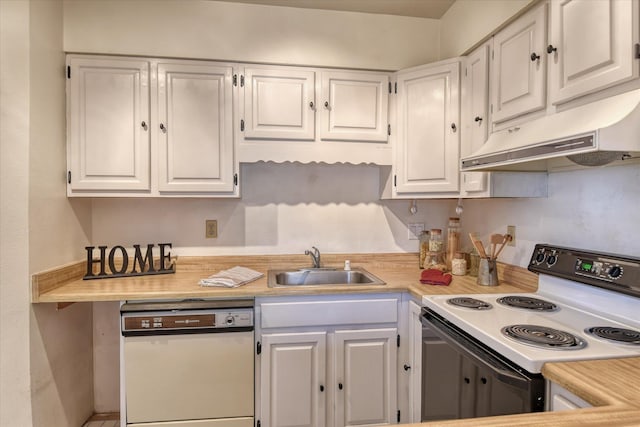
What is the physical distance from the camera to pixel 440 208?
102 inches

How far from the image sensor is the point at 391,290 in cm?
192

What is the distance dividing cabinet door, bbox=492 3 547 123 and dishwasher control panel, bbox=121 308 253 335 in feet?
5.17

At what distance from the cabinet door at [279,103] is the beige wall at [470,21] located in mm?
857

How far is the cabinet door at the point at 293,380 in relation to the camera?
1834 mm

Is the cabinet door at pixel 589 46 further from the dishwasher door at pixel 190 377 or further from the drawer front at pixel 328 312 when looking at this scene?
the dishwasher door at pixel 190 377

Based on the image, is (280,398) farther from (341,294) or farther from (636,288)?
(636,288)

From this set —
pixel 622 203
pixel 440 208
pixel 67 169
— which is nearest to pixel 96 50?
pixel 67 169

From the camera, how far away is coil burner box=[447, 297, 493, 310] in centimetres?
151

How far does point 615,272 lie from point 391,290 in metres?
0.94

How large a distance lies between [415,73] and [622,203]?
124cm

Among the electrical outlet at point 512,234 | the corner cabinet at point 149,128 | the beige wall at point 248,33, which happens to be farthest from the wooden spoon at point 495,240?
the corner cabinet at point 149,128

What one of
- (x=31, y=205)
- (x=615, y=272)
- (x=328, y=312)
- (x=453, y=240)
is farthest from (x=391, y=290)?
(x=31, y=205)

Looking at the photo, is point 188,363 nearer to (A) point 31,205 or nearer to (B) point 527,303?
(A) point 31,205

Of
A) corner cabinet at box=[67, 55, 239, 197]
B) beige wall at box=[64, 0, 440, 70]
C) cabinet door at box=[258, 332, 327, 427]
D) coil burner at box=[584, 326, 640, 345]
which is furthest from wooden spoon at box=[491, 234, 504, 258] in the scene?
corner cabinet at box=[67, 55, 239, 197]
